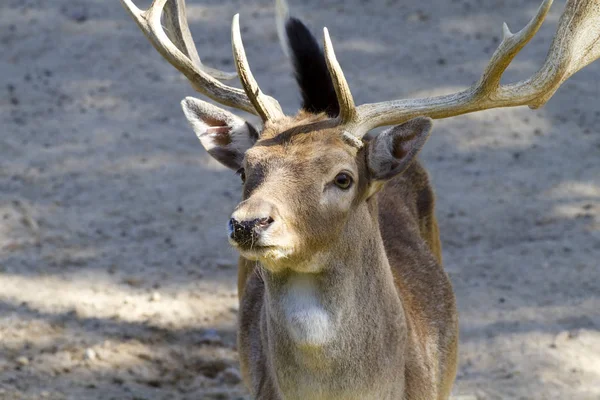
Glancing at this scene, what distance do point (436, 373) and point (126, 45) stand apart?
228 inches

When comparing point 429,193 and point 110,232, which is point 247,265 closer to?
point 429,193

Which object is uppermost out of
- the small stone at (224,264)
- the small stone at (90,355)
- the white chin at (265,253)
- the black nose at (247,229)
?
the black nose at (247,229)

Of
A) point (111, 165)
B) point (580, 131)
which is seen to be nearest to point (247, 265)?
point (111, 165)

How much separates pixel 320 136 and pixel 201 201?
150 inches

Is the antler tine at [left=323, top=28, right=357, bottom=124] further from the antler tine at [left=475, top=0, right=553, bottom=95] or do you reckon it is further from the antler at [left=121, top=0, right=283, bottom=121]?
the antler tine at [left=475, top=0, right=553, bottom=95]

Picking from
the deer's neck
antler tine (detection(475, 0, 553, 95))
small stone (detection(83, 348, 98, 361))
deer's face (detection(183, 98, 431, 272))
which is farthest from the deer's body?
small stone (detection(83, 348, 98, 361))

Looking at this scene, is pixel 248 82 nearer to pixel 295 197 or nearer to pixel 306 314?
pixel 295 197

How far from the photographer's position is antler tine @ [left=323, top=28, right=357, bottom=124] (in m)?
3.87

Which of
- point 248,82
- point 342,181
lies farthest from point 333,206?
point 248,82

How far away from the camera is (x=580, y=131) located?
833 centimetres

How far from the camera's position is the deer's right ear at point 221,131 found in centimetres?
440

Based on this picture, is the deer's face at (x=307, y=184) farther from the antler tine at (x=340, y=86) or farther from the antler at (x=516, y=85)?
the antler at (x=516, y=85)

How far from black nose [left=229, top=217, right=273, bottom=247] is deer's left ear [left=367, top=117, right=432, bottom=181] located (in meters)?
0.72

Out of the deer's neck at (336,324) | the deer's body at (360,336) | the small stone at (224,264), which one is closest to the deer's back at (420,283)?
the deer's body at (360,336)
